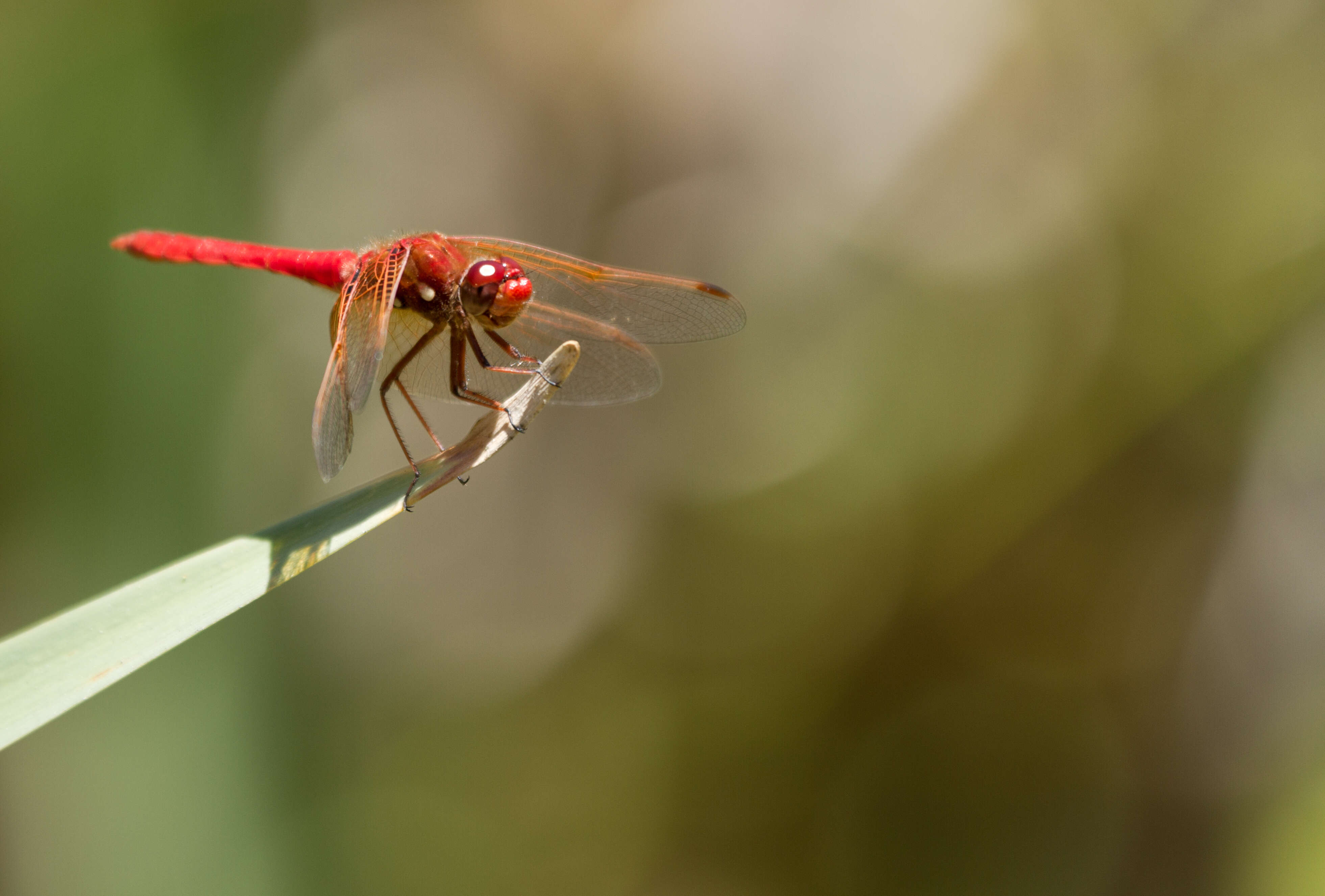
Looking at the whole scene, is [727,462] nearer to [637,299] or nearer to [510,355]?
[637,299]

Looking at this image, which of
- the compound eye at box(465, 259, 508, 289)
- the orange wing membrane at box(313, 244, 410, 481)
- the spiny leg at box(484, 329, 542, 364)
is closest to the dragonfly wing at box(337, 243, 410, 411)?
the orange wing membrane at box(313, 244, 410, 481)

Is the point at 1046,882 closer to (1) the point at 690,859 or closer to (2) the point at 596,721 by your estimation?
(1) the point at 690,859

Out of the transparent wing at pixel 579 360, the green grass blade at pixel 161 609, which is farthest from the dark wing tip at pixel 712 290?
the green grass blade at pixel 161 609

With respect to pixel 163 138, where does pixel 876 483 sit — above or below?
below

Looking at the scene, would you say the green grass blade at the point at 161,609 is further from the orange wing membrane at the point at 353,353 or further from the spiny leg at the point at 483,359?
the spiny leg at the point at 483,359

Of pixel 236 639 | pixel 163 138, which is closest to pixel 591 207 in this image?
pixel 163 138

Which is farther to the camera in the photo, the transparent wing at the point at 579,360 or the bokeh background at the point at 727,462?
the transparent wing at the point at 579,360

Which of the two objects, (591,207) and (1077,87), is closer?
(1077,87)
